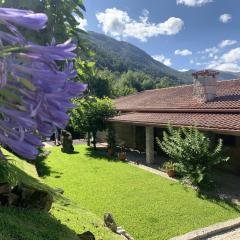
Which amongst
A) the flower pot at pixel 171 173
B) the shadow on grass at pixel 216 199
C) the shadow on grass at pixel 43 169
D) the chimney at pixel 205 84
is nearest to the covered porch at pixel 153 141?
the flower pot at pixel 171 173

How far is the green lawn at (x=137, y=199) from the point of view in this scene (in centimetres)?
1090

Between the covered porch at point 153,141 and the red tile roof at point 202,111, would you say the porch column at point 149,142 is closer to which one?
the covered porch at point 153,141

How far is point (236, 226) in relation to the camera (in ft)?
35.9

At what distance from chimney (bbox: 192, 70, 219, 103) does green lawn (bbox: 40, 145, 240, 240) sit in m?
5.76

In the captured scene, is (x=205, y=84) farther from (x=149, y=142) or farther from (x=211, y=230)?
(x=211, y=230)

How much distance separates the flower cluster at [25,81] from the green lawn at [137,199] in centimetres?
935

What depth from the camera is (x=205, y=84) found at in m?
20.6

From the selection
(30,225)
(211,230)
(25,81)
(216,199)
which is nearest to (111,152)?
(216,199)

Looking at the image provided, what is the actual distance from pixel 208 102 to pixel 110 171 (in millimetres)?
6791

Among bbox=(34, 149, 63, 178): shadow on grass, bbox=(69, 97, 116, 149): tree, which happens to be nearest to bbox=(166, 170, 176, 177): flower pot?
bbox=(34, 149, 63, 178): shadow on grass

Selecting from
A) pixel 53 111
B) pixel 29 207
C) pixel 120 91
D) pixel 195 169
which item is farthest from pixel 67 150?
pixel 120 91

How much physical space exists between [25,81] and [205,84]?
2035cm

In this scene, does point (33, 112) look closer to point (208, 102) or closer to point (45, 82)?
point (45, 82)

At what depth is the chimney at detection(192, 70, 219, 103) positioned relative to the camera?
20573mm
